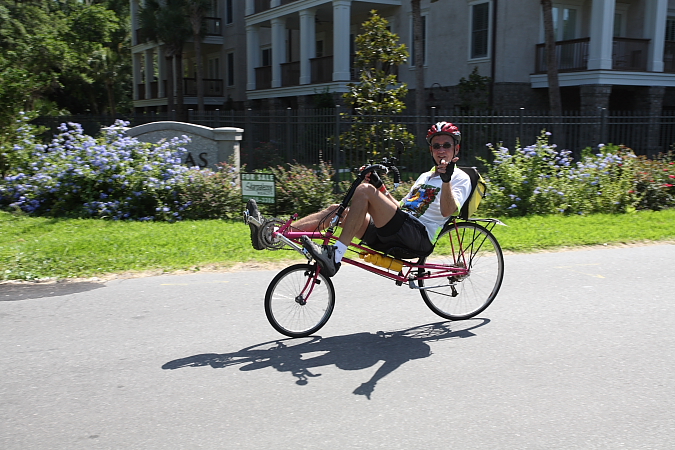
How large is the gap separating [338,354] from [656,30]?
2024cm

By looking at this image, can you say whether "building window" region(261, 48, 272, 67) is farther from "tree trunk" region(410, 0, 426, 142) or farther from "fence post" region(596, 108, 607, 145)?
"fence post" region(596, 108, 607, 145)

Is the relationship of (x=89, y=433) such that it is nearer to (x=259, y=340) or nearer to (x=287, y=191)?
(x=259, y=340)

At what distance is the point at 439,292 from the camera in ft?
18.7

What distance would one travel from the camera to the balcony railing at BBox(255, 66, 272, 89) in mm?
30109

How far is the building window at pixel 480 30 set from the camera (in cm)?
2217

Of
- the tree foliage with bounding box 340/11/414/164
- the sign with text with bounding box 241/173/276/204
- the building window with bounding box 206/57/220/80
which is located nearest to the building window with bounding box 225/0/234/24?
the building window with bounding box 206/57/220/80

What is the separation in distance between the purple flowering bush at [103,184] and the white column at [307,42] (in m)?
15.7

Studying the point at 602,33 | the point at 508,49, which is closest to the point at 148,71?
the point at 508,49

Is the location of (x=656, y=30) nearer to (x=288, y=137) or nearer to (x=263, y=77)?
(x=288, y=137)

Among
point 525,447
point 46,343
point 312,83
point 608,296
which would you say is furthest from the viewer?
point 312,83

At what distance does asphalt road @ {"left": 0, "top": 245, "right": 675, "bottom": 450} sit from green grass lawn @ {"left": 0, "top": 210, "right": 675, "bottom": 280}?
0.76 m

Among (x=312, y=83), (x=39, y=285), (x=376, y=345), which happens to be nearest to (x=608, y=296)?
(x=376, y=345)

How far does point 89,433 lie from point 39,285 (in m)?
3.68

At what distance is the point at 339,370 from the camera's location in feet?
15.1
